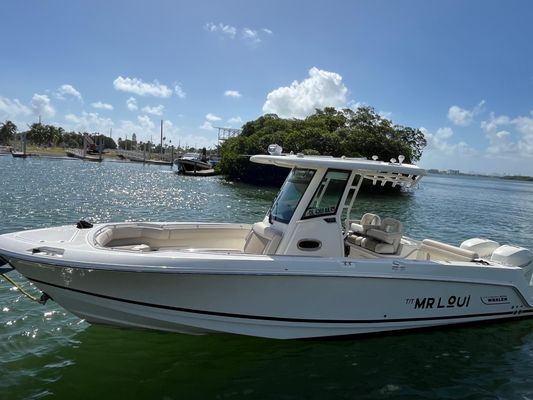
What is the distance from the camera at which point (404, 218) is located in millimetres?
22562

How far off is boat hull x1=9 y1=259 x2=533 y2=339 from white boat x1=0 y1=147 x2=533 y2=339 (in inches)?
0.6

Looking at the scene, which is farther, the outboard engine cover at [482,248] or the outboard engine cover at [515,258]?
the outboard engine cover at [482,248]

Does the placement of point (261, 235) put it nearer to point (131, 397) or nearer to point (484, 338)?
point (131, 397)

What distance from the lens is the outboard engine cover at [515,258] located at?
271 inches

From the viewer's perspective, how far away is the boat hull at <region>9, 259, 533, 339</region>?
5.14m

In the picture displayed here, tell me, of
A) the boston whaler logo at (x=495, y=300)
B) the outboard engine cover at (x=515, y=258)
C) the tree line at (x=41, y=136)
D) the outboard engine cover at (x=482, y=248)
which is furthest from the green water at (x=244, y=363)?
the tree line at (x=41, y=136)

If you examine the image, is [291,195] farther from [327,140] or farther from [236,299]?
[327,140]

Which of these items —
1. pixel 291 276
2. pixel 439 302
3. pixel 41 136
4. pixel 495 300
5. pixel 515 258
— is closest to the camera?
pixel 291 276

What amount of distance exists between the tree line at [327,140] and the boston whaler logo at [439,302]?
35.8 meters

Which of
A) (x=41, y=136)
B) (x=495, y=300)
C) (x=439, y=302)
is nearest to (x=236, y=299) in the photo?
(x=439, y=302)

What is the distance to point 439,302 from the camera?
245 inches

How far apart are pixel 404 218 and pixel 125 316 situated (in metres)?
19.5

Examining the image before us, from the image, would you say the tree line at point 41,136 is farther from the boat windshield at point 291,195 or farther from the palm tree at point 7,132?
the boat windshield at point 291,195

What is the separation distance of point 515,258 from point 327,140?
39.1 m
